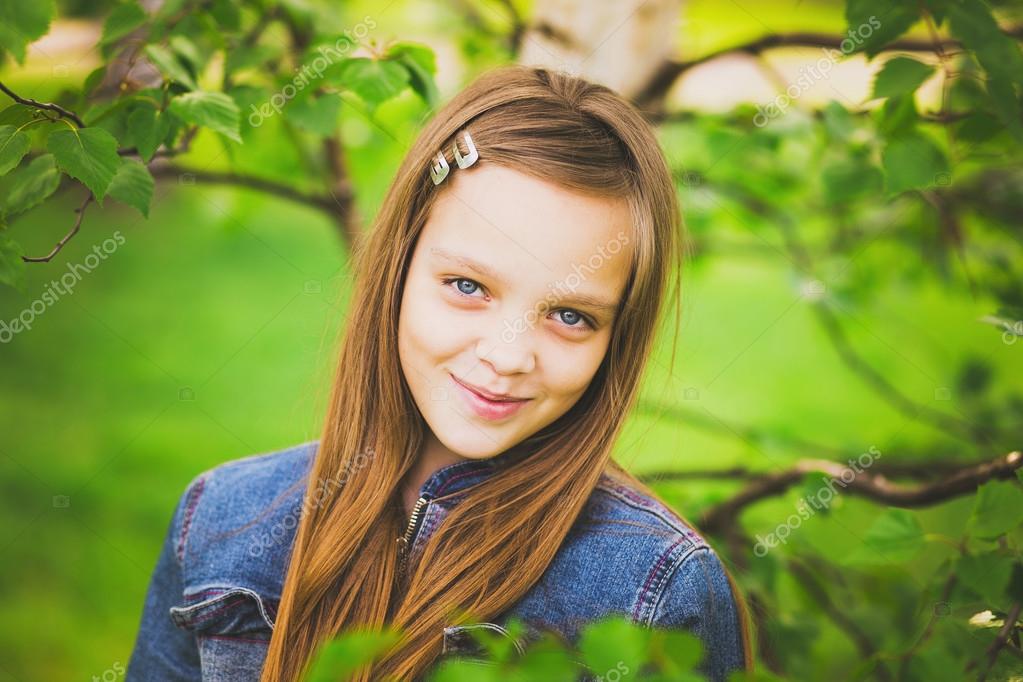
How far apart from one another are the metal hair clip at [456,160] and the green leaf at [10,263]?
0.62 metres

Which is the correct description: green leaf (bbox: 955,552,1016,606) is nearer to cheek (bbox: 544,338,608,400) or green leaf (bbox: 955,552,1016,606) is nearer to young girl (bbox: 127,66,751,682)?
young girl (bbox: 127,66,751,682)

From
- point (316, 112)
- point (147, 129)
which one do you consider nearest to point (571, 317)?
point (316, 112)

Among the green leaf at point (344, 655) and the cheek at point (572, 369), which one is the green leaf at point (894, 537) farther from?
the green leaf at point (344, 655)

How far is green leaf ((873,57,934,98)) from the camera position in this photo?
139 cm

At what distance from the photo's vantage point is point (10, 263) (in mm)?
1237

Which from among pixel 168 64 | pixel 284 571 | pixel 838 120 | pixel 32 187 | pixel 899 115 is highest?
pixel 838 120

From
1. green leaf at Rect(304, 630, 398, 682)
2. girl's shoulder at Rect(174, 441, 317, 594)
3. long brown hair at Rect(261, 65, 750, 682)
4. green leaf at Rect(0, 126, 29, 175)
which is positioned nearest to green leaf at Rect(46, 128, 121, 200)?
green leaf at Rect(0, 126, 29, 175)

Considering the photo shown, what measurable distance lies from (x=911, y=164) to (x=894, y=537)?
620 millimetres

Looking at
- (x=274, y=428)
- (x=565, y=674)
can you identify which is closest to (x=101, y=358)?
(x=274, y=428)

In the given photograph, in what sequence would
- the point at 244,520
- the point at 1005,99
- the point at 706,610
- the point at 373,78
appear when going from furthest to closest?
the point at 244,520 → the point at 373,78 → the point at 706,610 → the point at 1005,99

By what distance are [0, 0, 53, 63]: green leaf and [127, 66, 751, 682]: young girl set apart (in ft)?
1.88

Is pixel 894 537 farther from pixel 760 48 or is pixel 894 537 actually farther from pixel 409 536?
pixel 760 48

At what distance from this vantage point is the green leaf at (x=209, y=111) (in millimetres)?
1366

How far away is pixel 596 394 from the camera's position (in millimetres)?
1509
